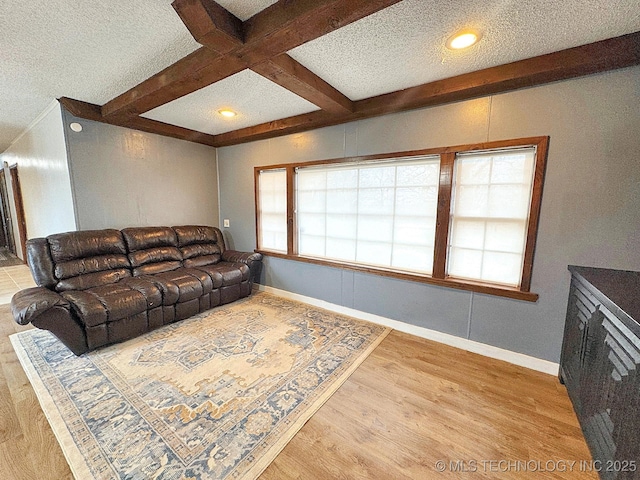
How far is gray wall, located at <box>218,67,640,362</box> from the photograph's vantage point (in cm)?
178

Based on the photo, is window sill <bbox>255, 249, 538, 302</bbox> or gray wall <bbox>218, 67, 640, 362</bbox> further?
window sill <bbox>255, 249, 538, 302</bbox>

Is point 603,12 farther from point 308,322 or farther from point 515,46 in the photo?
point 308,322

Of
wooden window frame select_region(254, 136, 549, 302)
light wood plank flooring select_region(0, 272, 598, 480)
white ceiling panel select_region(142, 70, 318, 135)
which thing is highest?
white ceiling panel select_region(142, 70, 318, 135)

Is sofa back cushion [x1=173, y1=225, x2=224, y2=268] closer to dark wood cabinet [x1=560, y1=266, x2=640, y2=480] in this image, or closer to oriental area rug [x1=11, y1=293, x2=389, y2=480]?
oriental area rug [x1=11, y1=293, x2=389, y2=480]

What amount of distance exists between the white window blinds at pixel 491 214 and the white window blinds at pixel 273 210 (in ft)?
7.24

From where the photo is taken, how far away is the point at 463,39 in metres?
1.63

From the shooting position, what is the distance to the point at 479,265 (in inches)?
94.1

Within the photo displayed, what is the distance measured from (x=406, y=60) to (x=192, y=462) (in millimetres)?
2871

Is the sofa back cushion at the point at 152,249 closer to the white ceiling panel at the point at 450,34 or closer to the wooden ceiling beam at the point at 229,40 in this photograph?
the wooden ceiling beam at the point at 229,40

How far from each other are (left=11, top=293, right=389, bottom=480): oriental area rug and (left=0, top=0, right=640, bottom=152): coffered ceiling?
2303 mm

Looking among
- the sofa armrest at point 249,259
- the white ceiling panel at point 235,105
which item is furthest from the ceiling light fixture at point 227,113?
the sofa armrest at point 249,259

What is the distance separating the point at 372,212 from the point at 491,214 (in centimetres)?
115

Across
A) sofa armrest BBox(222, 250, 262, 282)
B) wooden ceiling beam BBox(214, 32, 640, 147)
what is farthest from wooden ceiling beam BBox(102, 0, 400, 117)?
sofa armrest BBox(222, 250, 262, 282)

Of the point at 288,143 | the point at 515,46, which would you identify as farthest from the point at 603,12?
the point at 288,143
